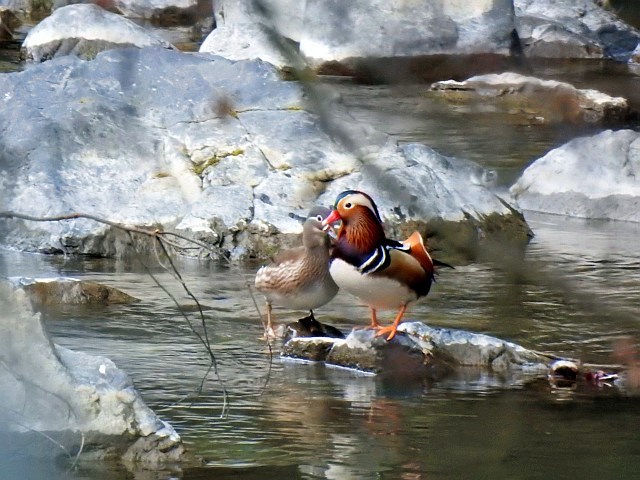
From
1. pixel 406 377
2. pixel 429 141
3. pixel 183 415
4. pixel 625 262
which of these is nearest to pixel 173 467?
pixel 183 415

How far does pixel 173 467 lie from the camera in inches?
203

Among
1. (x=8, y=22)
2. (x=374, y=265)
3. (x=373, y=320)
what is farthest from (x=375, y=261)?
(x=8, y=22)

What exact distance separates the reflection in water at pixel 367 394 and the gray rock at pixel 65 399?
14cm

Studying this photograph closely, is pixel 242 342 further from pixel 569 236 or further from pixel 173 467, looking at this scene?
pixel 569 236

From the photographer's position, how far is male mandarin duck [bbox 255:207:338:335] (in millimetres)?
7285

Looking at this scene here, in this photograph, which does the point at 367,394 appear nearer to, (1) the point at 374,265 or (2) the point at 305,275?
(1) the point at 374,265

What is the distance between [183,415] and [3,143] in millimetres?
4675

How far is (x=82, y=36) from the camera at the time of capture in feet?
61.2

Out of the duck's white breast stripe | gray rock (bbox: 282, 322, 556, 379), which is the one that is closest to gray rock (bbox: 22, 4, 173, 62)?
the duck's white breast stripe

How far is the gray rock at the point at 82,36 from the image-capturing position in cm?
1822

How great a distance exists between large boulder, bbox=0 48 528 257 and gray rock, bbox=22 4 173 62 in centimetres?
745

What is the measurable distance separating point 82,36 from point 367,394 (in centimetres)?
1308

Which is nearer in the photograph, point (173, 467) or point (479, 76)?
point (173, 467)

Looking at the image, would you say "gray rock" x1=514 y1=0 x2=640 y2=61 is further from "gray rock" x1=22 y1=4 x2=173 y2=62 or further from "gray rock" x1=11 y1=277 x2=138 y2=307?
"gray rock" x1=11 y1=277 x2=138 y2=307
